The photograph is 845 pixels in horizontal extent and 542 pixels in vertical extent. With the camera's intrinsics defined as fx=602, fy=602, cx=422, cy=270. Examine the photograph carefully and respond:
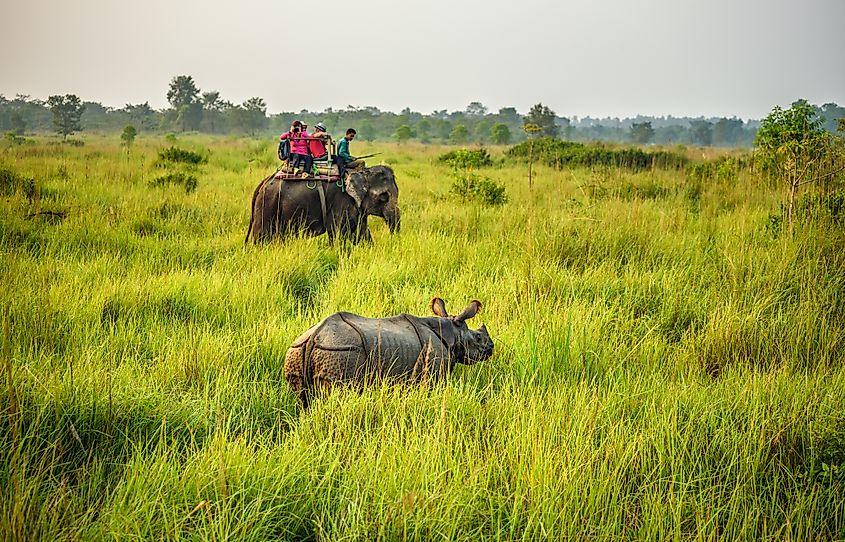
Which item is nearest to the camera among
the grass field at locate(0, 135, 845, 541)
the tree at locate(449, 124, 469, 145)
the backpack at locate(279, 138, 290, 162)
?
the grass field at locate(0, 135, 845, 541)

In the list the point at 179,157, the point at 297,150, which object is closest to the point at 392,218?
the point at 297,150

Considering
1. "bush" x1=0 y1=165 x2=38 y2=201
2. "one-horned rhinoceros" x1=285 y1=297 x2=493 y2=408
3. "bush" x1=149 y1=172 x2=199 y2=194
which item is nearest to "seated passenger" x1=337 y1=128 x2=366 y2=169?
"one-horned rhinoceros" x1=285 y1=297 x2=493 y2=408

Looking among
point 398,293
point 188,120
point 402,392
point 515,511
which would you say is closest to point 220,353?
point 402,392

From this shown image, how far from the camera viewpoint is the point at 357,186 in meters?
6.75

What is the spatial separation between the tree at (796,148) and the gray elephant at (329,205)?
4144 mm

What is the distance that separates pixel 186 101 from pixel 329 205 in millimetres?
53467

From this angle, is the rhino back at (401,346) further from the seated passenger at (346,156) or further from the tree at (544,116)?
the tree at (544,116)

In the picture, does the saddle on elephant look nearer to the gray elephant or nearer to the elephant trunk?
the gray elephant

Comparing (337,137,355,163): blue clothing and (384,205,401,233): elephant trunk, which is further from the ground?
(337,137,355,163): blue clothing

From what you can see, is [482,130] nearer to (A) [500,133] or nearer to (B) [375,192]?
(A) [500,133]

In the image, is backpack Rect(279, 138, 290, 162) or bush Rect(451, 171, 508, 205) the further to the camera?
bush Rect(451, 171, 508, 205)

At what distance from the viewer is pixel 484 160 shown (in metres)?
18.4

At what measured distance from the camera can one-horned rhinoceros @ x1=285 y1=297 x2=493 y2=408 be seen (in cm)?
288

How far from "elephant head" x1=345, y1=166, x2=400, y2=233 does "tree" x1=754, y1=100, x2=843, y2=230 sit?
158 inches
